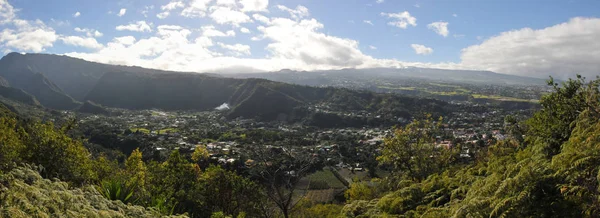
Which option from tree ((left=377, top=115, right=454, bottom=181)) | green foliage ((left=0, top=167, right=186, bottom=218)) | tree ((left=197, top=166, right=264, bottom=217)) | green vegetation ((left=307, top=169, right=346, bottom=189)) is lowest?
green vegetation ((left=307, top=169, right=346, bottom=189))

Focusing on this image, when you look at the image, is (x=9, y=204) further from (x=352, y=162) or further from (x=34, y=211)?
(x=352, y=162)

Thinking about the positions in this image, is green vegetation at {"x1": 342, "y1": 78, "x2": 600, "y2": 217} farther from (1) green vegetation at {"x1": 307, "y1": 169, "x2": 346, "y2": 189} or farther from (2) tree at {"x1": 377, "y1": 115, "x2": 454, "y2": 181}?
(1) green vegetation at {"x1": 307, "y1": 169, "x2": 346, "y2": 189}

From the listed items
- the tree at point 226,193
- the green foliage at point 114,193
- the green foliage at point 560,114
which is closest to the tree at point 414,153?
the green foliage at point 560,114

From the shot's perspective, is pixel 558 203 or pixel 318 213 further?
pixel 318 213

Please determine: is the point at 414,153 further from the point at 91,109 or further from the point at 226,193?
the point at 91,109

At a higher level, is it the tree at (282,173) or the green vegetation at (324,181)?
the tree at (282,173)

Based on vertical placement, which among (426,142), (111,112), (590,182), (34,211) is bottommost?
(111,112)

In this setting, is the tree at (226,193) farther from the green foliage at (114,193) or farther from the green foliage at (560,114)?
the green foliage at (560,114)

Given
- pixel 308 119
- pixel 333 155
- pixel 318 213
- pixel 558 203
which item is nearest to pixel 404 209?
pixel 558 203

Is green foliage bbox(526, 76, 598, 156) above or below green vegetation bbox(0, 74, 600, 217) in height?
above

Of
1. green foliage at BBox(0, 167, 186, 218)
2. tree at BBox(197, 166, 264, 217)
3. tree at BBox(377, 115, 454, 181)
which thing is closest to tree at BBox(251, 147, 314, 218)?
tree at BBox(197, 166, 264, 217)

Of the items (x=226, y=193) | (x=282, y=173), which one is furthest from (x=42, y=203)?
(x=226, y=193)
